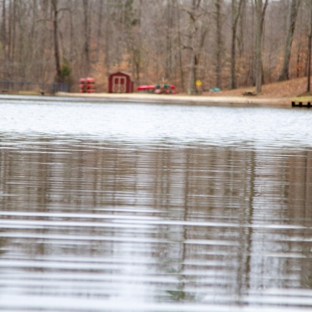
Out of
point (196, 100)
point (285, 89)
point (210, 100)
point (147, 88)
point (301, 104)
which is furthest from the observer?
point (147, 88)

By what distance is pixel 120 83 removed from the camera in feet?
257

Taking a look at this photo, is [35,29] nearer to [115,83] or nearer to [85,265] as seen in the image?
[115,83]

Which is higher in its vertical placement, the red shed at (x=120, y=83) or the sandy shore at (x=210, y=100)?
the red shed at (x=120, y=83)

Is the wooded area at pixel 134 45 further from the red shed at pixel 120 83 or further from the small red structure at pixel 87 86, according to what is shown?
the red shed at pixel 120 83

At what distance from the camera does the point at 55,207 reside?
7266mm

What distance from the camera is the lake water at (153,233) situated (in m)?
4.29

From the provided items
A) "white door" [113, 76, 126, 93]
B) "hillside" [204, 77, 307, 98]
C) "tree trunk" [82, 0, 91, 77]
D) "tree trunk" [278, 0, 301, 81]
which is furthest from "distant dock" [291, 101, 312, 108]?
"tree trunk" [82, 0, 91, 77]

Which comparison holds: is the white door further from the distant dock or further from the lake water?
the lake water

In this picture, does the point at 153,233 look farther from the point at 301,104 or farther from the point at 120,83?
the point at 120,83

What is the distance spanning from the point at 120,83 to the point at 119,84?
188mm

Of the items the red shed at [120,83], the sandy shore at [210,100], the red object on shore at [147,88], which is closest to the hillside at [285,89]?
the sandy shore at [210,100]

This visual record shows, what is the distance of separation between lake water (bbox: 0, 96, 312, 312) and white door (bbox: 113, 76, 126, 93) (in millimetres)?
64569

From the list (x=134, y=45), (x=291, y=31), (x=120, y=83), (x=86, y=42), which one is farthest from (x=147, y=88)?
(x=291, y=31)

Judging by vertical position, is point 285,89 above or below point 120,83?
below
